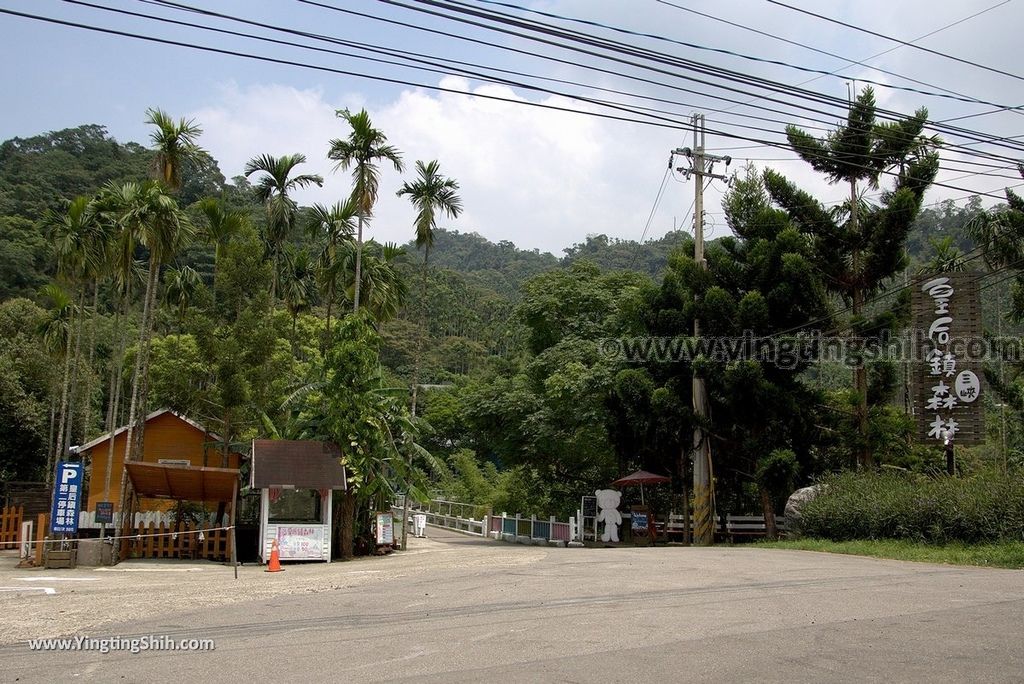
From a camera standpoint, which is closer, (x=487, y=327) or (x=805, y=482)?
(x=805, y=482)

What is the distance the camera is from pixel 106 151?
94938mm

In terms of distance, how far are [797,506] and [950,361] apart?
6.01 metres

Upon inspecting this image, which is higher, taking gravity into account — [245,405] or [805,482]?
[245,405]

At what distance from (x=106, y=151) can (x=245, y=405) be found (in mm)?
77391

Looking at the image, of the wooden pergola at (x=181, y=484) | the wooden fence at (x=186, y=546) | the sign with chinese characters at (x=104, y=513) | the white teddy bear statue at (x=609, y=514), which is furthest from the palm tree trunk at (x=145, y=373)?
the white teddy bear statue at (x=609, y=514)

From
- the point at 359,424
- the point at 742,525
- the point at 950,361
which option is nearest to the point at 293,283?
the point at 359,424

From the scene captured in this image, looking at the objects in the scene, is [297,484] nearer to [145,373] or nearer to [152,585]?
[152,585]

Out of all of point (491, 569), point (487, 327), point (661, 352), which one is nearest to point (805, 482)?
point (661, 352)

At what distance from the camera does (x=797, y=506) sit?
81.5ft

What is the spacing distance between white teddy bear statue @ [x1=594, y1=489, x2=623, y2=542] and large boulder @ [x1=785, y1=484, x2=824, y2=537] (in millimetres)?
6997

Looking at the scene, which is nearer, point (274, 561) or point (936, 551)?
point (936, 551)

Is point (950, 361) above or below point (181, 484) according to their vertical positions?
above

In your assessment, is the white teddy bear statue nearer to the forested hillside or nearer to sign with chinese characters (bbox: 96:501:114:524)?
the forested hillside

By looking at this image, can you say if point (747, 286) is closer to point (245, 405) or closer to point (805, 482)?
point (805, 482)
